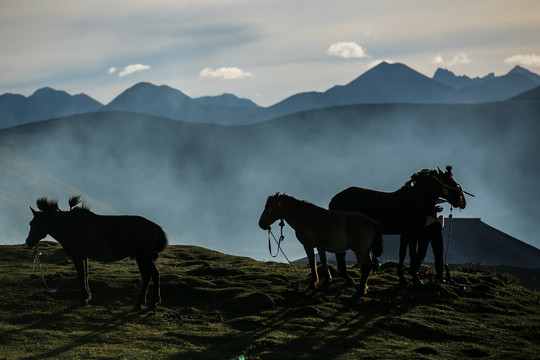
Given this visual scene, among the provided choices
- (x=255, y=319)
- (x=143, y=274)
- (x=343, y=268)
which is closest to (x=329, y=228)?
(x=343, y=268)

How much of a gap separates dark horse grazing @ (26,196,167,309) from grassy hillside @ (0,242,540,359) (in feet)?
3.75

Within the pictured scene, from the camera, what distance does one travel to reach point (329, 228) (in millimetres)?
17828

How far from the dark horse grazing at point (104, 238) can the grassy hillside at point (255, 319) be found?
3.75ft

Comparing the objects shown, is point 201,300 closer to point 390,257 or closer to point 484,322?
point 484,322

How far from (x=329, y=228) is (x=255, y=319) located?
4.04m

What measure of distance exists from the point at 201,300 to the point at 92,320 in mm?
3795

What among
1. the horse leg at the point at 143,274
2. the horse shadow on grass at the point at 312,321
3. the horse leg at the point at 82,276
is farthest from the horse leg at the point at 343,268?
the horse leg at the point at 82,276

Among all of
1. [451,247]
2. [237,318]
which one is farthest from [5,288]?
[451,247]

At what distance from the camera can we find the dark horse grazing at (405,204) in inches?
785

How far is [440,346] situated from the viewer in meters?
14.6

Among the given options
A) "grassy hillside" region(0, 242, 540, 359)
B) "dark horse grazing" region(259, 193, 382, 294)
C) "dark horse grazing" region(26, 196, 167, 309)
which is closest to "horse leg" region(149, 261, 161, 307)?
"dark horse grazing" region(26, 196, 167, 309)

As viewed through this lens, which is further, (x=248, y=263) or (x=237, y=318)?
(x=248, y=263)

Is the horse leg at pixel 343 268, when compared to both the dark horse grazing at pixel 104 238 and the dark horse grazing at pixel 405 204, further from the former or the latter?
the dark horse grazing at pixel 104 238

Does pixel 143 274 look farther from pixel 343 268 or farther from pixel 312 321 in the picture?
pixel 343 268
